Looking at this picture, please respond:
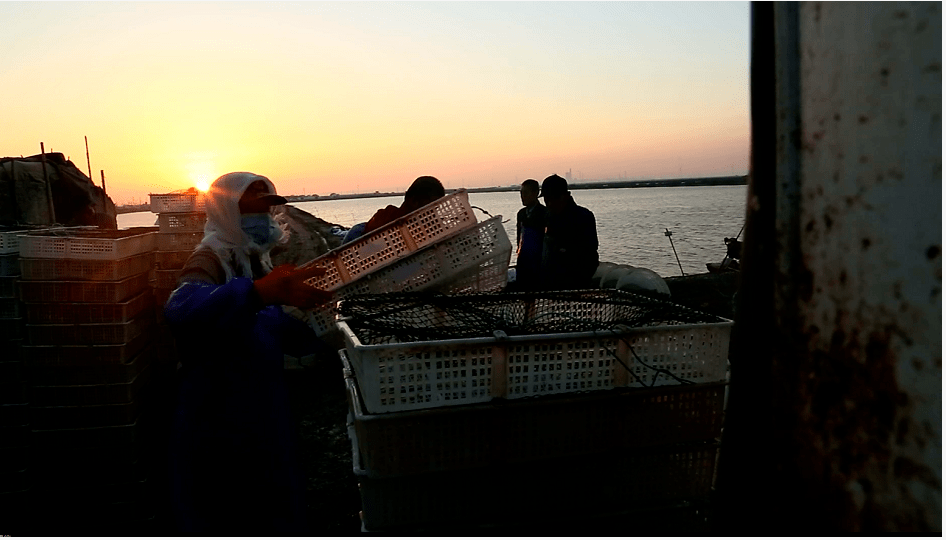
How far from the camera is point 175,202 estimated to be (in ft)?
19.2

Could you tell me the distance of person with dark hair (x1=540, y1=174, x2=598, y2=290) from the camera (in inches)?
228

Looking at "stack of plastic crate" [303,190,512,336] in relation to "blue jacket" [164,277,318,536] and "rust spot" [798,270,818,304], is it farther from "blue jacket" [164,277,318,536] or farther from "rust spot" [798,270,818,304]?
"rust spot" [798,270,818,304]

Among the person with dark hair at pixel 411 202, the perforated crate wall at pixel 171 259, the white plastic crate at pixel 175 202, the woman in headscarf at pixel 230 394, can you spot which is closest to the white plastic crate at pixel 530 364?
the woman in headscarf at pixel 230 394

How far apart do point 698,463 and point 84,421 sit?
4.07m

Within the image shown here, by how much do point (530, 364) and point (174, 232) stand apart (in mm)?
4484

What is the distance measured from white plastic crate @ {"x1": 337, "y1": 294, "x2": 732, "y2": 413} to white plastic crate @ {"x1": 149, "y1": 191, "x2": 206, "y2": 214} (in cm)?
392

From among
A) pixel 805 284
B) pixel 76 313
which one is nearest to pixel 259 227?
pixel 76 313

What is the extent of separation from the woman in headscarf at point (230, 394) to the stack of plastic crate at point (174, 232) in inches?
99.0

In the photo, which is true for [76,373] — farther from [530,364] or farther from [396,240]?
[530,364]

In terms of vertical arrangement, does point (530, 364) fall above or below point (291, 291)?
below

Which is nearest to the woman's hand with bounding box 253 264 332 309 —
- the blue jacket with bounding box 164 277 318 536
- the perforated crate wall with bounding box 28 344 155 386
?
the blue jacket with bounding box 164 277 318 536

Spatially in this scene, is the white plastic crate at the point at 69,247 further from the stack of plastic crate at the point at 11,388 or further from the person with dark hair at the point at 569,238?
the person with dark hair at the point at 569,238

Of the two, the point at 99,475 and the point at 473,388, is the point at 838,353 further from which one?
the point at 99,475

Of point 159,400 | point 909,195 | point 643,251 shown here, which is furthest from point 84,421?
point 643,251
